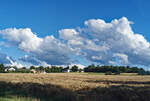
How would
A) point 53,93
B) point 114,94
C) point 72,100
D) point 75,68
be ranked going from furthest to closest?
point 75,68 < point 53,93 < point 114,94 < point 72,100

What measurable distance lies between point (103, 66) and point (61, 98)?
11487cm

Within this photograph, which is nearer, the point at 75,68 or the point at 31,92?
the point at 31,92

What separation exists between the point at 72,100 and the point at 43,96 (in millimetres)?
2972

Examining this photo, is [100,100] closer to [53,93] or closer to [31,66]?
[53,93]

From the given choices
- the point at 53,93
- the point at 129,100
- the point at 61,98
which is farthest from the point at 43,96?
the point at 129,100

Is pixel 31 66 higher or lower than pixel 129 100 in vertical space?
higher

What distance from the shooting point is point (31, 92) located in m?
16.7

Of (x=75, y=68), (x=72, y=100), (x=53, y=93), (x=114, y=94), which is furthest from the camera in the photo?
(x=75, y=68)

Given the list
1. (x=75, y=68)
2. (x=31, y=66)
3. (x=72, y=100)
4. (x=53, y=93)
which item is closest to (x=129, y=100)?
(x=72, y=100)

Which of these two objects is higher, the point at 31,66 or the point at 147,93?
the point at 31,66

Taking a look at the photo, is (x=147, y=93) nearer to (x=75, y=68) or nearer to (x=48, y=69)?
(x=48, y=69)

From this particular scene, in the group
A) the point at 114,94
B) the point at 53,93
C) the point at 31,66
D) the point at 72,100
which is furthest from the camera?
the point at 31,66

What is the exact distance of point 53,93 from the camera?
15.9 metres

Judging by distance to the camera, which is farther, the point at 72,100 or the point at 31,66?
the point at 31,66
